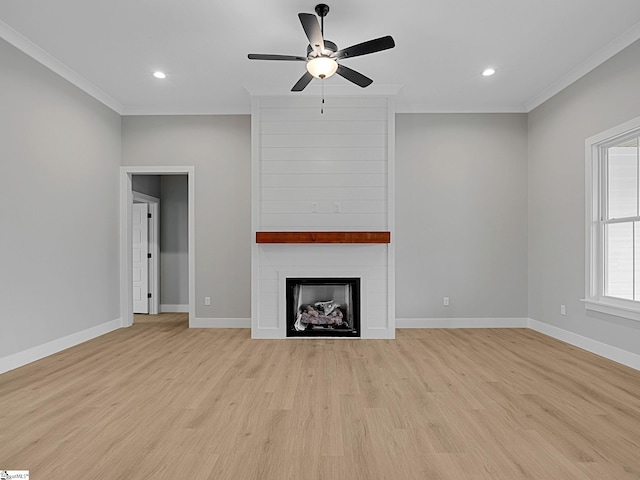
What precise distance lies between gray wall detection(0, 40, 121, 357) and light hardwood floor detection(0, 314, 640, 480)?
537 mm

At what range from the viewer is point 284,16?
10.3 ft

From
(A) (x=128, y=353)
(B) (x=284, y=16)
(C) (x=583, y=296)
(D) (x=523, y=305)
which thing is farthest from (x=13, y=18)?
(D) (x=523, y=305)

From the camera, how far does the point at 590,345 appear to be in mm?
3949

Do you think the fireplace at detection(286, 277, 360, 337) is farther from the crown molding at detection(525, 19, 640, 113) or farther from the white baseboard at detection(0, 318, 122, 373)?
the crown molding at detection(525, 19, 640, 113)

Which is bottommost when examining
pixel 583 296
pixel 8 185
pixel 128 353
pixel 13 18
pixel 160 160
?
pixel 128 353

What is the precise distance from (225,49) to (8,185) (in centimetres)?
227

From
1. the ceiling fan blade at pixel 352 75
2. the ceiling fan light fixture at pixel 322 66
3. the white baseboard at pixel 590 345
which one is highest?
the ceiling fan blade at pixel 352 75

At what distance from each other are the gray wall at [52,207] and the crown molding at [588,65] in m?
5.36

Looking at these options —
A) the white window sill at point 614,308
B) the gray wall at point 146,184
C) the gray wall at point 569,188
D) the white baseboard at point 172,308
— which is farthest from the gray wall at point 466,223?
the gray wall at point 146,184

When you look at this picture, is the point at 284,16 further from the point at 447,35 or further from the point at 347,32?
the point at 447,35

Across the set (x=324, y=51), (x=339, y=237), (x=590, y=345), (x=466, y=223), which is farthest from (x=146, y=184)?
(x=590, y=345)

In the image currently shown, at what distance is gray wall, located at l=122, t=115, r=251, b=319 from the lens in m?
5.24

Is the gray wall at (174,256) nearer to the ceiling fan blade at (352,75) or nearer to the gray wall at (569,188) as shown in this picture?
the ceiling fan blade at (352,75)

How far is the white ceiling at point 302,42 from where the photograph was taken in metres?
3.04
